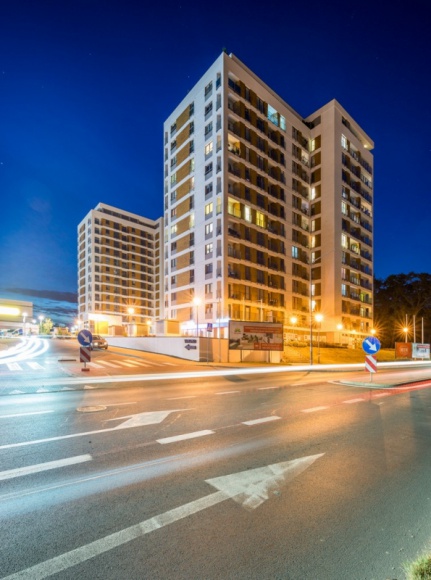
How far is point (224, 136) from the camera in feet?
146

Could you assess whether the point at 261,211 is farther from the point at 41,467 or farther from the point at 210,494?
the point at 210,494

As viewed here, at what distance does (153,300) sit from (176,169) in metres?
58.9

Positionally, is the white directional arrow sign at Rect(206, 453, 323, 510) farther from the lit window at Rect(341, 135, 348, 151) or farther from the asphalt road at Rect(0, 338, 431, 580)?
the lit window at Rect(341, 135, 348, 151)

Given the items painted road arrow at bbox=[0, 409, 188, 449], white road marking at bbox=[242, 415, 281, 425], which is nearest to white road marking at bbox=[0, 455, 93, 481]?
painted road arrow at bbox=[0, 409, 188, 449]

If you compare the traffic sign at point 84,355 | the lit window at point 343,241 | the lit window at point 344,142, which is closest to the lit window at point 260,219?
the lit window at point 343,241

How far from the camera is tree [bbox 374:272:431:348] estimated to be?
73938 mm

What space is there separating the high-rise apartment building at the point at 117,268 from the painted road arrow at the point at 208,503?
3284 inches

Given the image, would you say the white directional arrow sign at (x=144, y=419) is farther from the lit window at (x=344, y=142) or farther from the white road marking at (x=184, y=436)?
the lit window at (x=344, y=142)

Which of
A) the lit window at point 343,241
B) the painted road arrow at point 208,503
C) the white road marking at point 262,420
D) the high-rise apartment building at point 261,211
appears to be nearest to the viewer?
the painted road arrow at point 208,503

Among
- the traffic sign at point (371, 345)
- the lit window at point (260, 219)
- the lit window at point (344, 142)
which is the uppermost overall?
the lit window at point (344, 142)

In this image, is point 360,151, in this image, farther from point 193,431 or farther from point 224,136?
point 193,431

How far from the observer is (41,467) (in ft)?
17.2

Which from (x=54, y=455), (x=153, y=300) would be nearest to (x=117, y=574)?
(x=54, y=455)

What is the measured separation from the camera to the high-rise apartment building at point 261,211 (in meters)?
45.2
